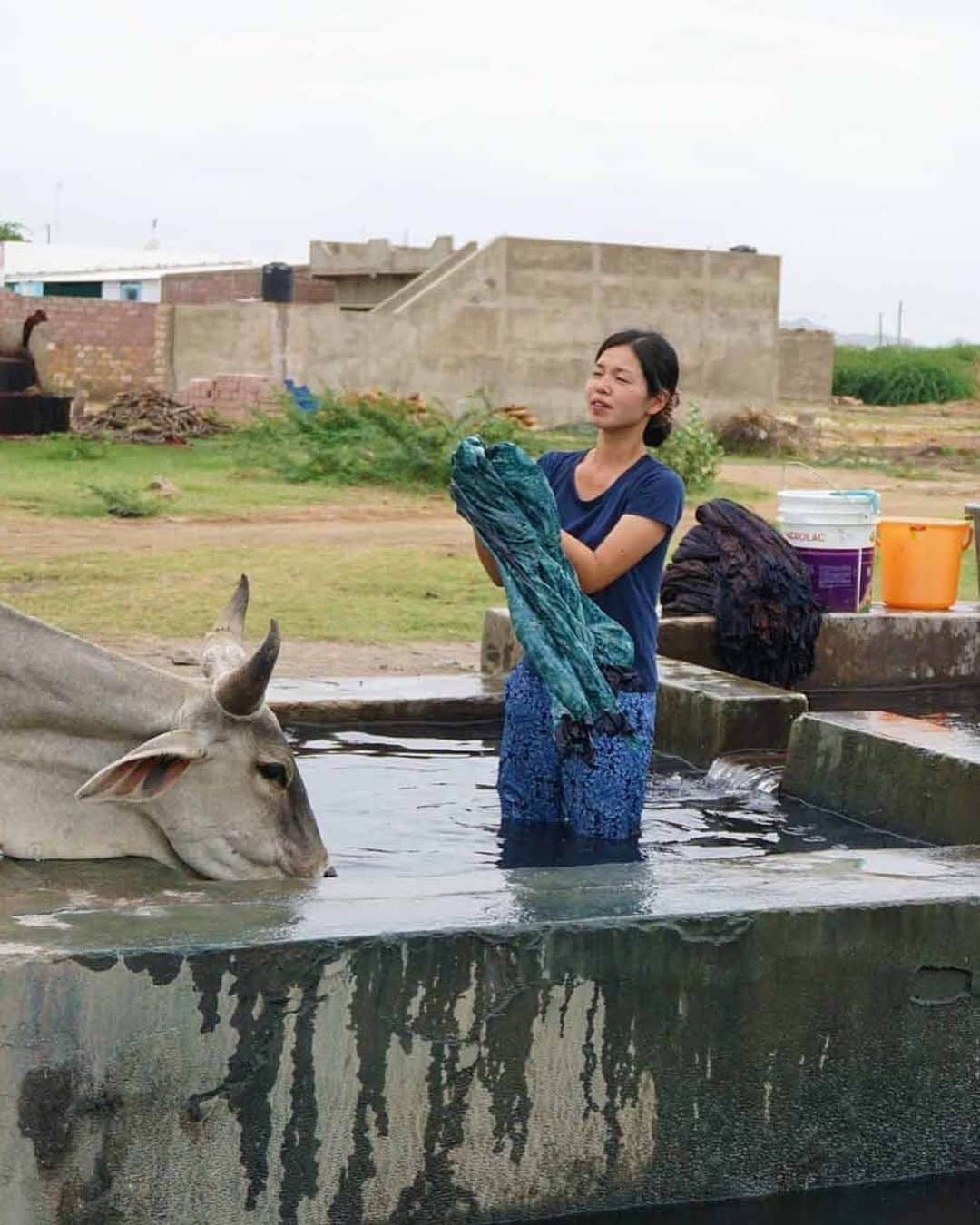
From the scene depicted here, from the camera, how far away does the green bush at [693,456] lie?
19.7 m

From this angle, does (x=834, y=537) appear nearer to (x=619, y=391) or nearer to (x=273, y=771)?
(x=619, y=391)

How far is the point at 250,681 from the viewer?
164 inches

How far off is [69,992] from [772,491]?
1727 centimetres

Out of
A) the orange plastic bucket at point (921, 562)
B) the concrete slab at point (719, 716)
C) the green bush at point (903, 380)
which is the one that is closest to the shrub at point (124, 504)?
the orange plastic bucket at point (921, 562)

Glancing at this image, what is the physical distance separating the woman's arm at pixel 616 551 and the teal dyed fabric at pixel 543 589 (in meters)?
0.05

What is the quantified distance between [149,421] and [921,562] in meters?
15.8

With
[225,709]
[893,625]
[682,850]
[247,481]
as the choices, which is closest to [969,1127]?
[682,850]

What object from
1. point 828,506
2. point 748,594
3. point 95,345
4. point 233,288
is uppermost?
point 233,288

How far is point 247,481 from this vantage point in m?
19.2

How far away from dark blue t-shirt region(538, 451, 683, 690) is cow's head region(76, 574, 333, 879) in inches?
40.6

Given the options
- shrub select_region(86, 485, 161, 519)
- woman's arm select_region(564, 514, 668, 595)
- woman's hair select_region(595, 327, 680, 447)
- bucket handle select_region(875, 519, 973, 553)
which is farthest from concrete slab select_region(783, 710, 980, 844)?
shrub select_region(86, 485, 161, 519)

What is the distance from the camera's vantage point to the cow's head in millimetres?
4168

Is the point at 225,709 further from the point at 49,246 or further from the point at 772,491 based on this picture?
the point at 49,246

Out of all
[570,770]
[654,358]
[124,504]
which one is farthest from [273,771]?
[124,504]
